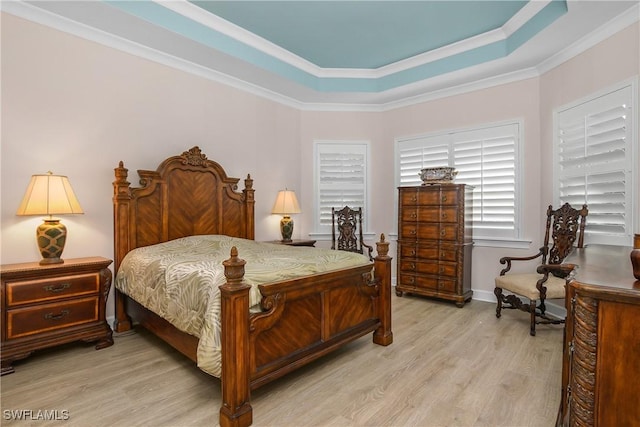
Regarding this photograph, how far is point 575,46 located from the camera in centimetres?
330

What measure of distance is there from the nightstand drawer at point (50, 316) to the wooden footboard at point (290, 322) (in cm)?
165

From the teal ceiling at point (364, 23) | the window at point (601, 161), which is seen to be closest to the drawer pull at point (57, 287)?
the teal ceiling at point (364, 23)

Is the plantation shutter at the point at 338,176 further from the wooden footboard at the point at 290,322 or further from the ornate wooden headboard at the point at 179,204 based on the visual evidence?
the wooden footboard at the point at 290,322

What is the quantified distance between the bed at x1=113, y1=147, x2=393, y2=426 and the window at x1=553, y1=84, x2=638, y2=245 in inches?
79.9

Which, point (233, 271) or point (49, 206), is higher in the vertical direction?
point (49, 206)

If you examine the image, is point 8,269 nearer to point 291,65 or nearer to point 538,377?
point 291,65

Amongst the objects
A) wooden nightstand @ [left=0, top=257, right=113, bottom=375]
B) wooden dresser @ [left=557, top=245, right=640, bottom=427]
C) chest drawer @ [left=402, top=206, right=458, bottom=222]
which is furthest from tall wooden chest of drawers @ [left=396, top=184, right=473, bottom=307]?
wooden nightstand @ [left=0, top=257, right=113, bottom=375]

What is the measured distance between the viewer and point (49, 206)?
2557mm

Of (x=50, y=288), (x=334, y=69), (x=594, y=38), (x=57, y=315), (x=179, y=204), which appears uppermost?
(x=334, y=69)

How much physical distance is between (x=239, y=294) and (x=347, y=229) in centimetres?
327

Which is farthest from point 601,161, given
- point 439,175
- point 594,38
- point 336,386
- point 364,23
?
point 336,386

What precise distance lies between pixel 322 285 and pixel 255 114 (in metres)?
3.00

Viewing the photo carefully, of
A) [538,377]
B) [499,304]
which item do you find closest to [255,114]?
[499,304]

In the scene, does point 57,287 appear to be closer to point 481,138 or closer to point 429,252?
point 429,252
